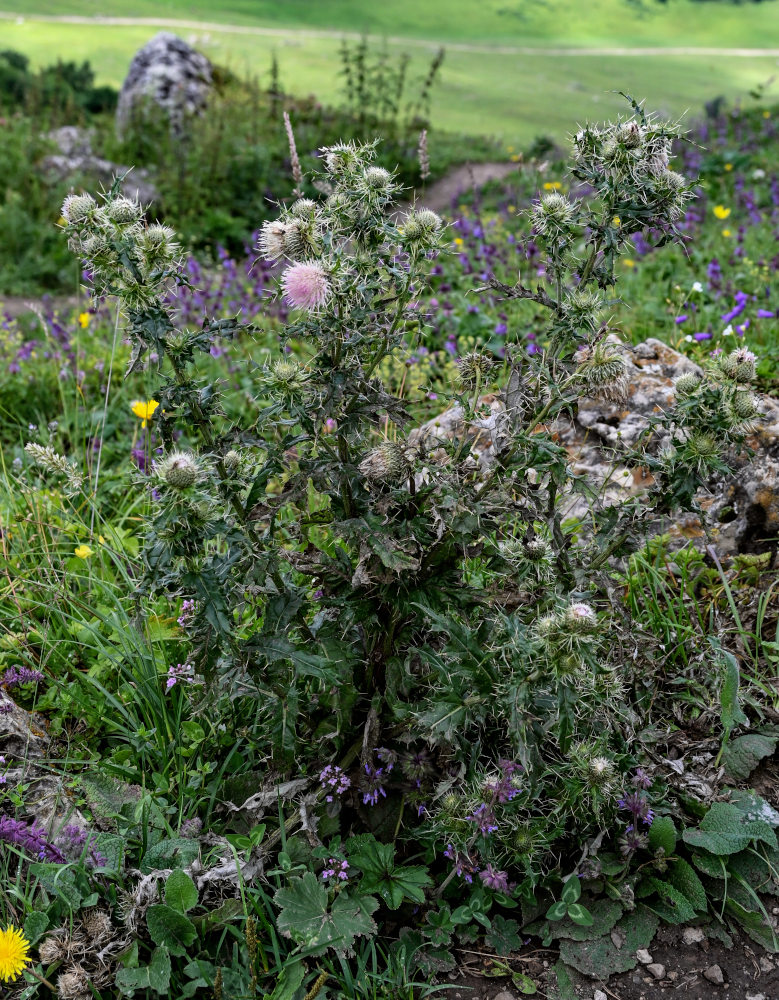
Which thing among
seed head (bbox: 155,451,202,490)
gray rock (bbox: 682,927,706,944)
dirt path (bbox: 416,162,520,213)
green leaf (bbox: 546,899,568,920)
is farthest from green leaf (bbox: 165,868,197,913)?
dirt path (bbox: 416,162,520,213)

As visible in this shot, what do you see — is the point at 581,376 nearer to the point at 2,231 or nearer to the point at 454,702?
the point at 454,702

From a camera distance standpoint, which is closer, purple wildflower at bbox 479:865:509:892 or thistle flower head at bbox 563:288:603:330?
thistle flower head at bbox 563:288:603:330

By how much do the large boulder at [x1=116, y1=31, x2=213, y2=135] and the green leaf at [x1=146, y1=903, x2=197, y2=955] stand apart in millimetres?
10169

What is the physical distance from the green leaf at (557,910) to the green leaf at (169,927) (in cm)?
86

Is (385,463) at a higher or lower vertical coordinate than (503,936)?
higher

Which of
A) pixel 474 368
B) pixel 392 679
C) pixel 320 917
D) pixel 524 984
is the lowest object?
pixel 524 984

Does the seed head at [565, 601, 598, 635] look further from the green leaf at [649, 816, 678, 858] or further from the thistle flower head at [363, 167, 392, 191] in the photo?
the thistle flower head at [363, 167, 392, 191]

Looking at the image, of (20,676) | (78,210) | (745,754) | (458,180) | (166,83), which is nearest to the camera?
(78,210)

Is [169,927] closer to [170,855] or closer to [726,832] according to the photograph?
[170,855]

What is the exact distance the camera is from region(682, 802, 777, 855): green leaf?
2.12 meters

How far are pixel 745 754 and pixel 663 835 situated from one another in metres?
0.40

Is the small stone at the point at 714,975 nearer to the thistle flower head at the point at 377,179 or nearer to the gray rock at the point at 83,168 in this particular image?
the thistle flower head at the point at 377,179

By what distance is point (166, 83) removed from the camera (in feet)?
35.7

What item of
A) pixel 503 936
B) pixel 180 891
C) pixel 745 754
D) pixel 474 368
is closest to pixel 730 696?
pixel 745 754
